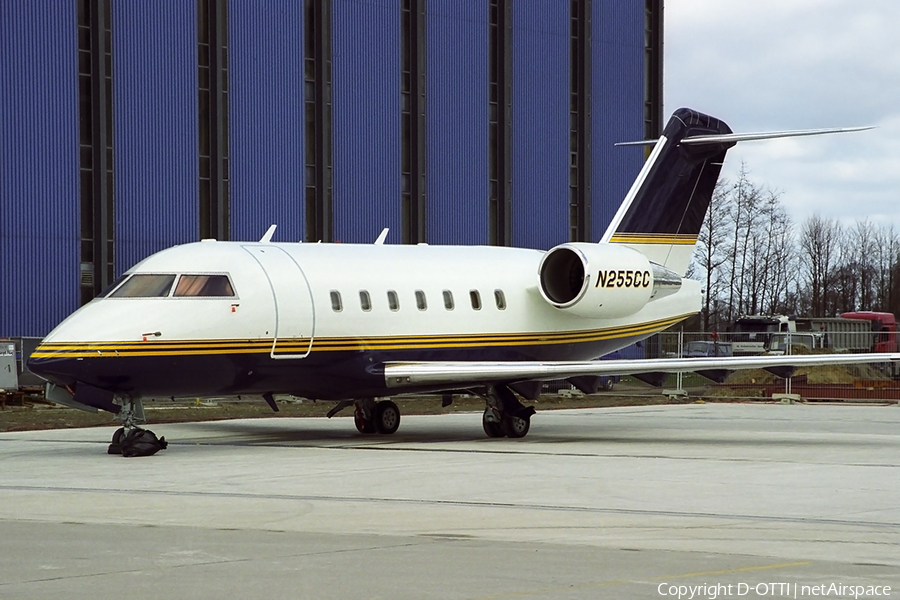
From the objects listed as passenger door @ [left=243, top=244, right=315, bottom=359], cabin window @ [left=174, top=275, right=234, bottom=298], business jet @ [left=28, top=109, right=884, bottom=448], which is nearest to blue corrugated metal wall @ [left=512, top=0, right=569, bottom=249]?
business jet @ [left=28, top=109, right=884, bottom=448]

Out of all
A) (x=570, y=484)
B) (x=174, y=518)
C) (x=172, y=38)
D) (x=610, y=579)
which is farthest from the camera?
(x=172, y=38)

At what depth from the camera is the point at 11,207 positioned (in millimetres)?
32094

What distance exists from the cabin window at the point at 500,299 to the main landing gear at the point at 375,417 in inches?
106

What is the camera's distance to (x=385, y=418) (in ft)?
70.6

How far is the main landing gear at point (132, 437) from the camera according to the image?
16391mm

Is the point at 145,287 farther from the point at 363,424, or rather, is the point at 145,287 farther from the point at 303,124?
the point at 303,124

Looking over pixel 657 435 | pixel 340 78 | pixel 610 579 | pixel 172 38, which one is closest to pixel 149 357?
pixel 657 435

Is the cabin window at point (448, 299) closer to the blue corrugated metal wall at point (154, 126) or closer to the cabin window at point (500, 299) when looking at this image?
the cabin window at point (500, 299)

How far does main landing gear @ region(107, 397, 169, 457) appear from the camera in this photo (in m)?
16.4

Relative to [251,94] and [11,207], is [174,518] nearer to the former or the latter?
[11,207]

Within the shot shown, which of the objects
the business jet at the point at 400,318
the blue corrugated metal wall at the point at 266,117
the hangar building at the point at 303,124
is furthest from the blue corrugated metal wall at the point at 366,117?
the business jet at the point at 400,318

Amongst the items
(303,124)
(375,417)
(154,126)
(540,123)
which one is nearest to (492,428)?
(375,417)

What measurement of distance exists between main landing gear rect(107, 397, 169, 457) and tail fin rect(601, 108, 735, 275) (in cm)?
1024

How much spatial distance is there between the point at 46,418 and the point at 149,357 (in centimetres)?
1017
